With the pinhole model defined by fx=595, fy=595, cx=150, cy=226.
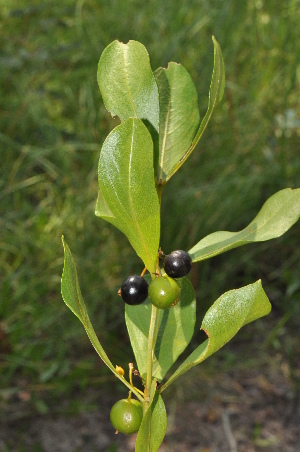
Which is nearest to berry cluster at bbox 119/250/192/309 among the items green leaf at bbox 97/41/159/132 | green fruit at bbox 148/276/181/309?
green fruit at bbox 148/276/181/309

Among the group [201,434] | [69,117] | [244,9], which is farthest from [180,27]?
[201,434]

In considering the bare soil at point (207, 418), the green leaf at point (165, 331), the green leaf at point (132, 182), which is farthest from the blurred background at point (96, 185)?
the green leaf at point (132, 182)

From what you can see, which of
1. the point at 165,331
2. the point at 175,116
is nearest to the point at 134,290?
the point at 165,331

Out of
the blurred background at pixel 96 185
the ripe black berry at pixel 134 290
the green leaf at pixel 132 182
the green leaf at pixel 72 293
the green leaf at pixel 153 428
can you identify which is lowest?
the blurred background at pixel 96 185

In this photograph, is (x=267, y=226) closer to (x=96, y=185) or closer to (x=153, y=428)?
(x=153, y=428)

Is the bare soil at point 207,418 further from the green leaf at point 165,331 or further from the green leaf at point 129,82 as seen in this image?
the green leaf at point 129,82

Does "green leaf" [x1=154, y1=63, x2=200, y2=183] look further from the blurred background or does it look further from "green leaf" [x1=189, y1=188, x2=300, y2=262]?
the blurred background
